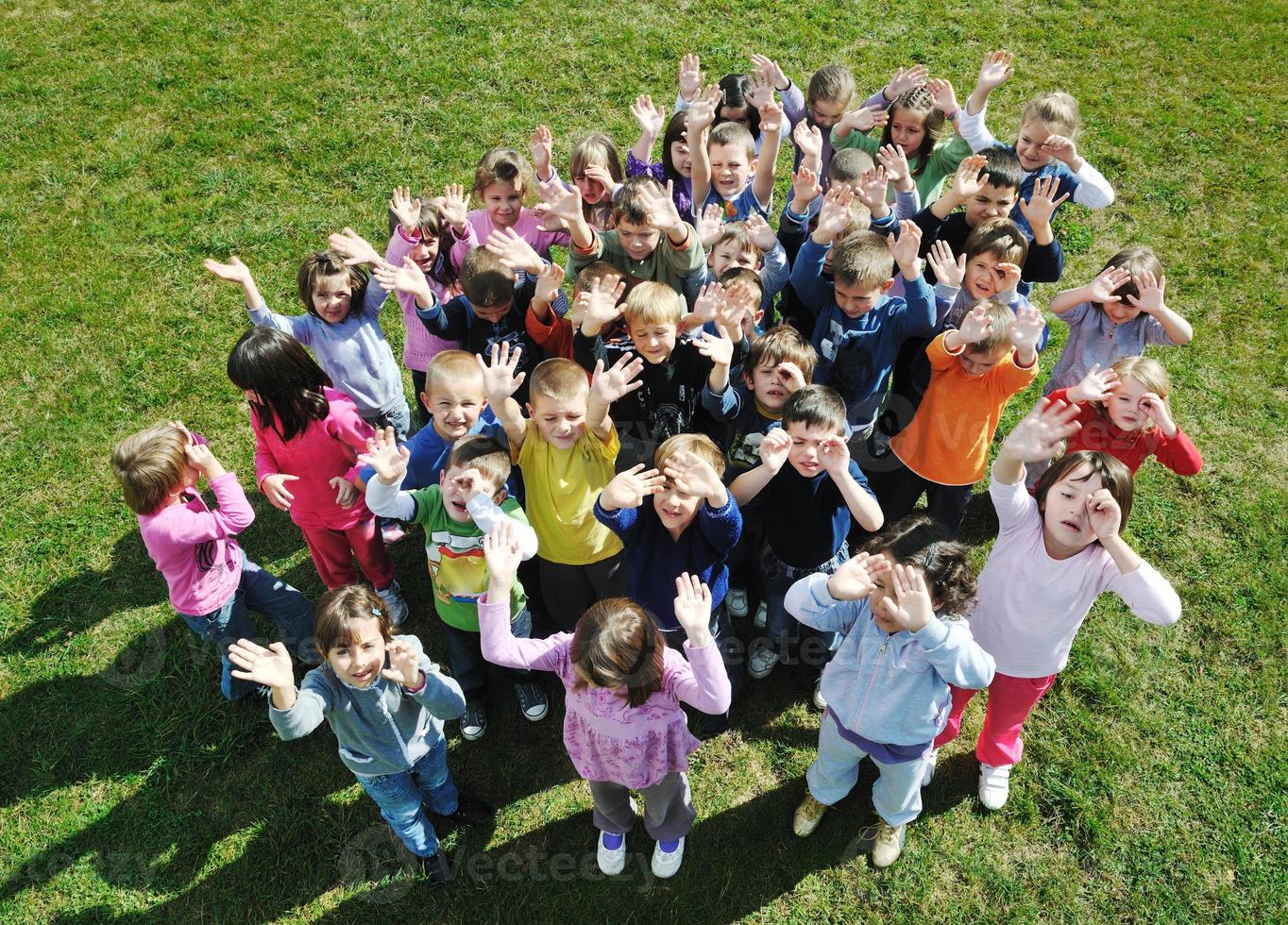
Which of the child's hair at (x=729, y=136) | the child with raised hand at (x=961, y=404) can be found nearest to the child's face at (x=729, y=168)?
the child's hair at (x=729, y=136)

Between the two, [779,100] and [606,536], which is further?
[779,100]

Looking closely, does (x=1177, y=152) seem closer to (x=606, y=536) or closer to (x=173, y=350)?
(x=606, y=536)

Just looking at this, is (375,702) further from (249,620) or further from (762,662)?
(762,662)

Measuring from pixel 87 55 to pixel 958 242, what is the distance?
9.26 m

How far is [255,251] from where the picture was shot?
7.39m

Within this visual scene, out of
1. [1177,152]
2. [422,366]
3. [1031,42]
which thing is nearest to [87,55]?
[422,366]

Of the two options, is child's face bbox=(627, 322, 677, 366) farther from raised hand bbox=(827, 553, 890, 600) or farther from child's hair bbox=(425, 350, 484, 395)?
raised hand bbox=(827, 553, 890, 600)

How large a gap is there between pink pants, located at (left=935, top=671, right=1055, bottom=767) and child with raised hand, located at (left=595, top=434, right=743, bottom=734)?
1.42m

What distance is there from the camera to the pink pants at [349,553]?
16.2 ft

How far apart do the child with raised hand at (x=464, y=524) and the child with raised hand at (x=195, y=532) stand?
2.99 feet

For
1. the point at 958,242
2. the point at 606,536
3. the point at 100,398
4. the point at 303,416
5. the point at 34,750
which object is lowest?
the point at 34,750

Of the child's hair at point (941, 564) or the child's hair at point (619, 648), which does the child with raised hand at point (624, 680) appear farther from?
the child's hair at point (941, 564)

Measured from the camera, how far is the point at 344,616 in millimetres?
3412

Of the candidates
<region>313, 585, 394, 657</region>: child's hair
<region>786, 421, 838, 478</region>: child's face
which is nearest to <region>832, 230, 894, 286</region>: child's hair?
<region>786, 421, 838, 478</region>: child's face
